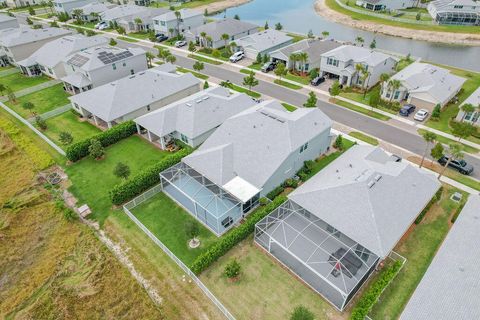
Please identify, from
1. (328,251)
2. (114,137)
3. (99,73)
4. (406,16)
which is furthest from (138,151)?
(406,16)

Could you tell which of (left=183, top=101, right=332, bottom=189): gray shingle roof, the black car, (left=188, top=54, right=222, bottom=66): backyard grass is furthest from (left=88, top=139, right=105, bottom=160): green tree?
the black car

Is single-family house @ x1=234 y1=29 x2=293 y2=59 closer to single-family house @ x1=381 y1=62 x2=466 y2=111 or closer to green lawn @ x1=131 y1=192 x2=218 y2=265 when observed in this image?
single-family house @ x1=381 y1=62 x2=466 y2=111

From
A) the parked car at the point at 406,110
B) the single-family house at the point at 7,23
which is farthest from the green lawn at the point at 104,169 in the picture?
the single-family house at the point at 7,23

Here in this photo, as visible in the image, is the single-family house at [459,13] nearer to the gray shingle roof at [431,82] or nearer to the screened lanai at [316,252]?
the gray shingle roof at [431,82]

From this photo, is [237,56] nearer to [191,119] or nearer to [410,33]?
[191,119]

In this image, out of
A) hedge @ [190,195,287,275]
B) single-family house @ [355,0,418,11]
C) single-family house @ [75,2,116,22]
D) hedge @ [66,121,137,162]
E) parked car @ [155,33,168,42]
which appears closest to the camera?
hedge @ [190,195,287,275]

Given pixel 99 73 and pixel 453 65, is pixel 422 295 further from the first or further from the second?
pixel 453 65
